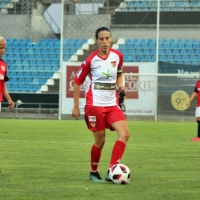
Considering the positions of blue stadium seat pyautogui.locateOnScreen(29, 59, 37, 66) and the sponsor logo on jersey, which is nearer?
the sponsor logo on jersey

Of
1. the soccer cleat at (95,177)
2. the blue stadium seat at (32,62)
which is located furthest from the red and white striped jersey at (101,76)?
the blue stadium seat at (32,62)

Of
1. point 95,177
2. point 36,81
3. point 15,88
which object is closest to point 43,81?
point 36,81

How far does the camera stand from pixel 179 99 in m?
29.2

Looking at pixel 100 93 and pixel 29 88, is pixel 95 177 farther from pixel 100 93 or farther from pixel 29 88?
pixel 29 88

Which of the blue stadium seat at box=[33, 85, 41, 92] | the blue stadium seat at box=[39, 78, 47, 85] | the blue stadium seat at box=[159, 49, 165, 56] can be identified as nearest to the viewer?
the blue stadium seat at box=[159, 49, 165, 56]

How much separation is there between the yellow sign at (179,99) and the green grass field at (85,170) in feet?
40.6

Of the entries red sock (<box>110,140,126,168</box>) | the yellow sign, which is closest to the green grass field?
red sock (<box>110,140,126,168</box>)

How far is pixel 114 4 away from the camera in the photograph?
34.4 metres

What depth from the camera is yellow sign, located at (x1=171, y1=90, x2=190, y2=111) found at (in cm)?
2908

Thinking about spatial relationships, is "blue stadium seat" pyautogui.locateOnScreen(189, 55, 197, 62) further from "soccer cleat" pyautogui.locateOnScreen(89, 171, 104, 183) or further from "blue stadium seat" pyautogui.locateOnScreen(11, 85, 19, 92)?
"soccer cleat" pyautogui.locateOnScreen(89, 171, 104, 183)

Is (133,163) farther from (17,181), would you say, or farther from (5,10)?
(5,10)

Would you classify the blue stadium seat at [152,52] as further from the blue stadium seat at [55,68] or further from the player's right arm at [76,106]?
the player's right arm at [76,106]

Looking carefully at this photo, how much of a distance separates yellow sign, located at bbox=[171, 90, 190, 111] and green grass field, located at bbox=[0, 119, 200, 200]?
12.4 metres

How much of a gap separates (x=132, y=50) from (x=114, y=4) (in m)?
3.04
